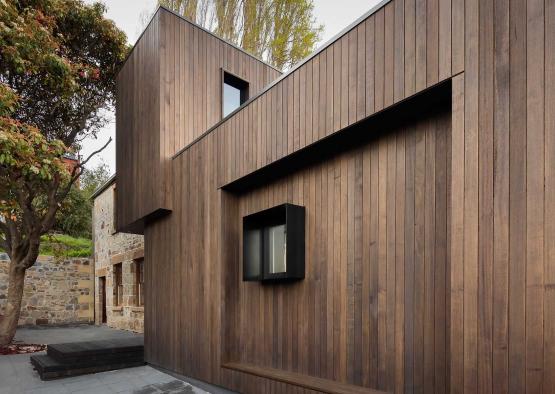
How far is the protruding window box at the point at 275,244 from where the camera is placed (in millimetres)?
3762

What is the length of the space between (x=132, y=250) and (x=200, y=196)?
607 centimetres

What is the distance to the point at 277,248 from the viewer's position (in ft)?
14.0

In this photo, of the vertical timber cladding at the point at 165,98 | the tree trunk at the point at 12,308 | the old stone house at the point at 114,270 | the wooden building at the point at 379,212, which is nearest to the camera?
the wooden building at the point at 379,212

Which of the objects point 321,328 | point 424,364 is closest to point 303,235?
point 321,328

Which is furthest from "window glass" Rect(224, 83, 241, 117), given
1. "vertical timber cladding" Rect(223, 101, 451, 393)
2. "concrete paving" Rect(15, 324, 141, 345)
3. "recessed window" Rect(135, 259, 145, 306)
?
"concrete paving" Rect(15, 324, 141, 345)

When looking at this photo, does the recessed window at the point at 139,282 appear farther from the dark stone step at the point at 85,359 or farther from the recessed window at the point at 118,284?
the dark stone step at the point at 85,359

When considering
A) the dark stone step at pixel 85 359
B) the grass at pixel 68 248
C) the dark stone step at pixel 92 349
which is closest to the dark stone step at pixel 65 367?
the dark stone step at pixel 85 359

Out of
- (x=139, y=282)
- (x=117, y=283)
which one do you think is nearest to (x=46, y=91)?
(x=139, y=282)

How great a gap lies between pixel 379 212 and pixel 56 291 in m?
13.5

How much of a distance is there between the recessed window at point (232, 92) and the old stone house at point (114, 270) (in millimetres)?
4768

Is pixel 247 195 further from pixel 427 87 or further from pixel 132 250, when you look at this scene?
pixel 132 250

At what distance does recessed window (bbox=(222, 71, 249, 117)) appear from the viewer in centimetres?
712

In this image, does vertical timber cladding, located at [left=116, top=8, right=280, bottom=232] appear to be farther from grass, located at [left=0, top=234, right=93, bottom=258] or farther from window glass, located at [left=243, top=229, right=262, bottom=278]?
grass, located at [left=0, top=234, right=93, bottom=258]

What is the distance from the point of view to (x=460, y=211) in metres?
2.26
